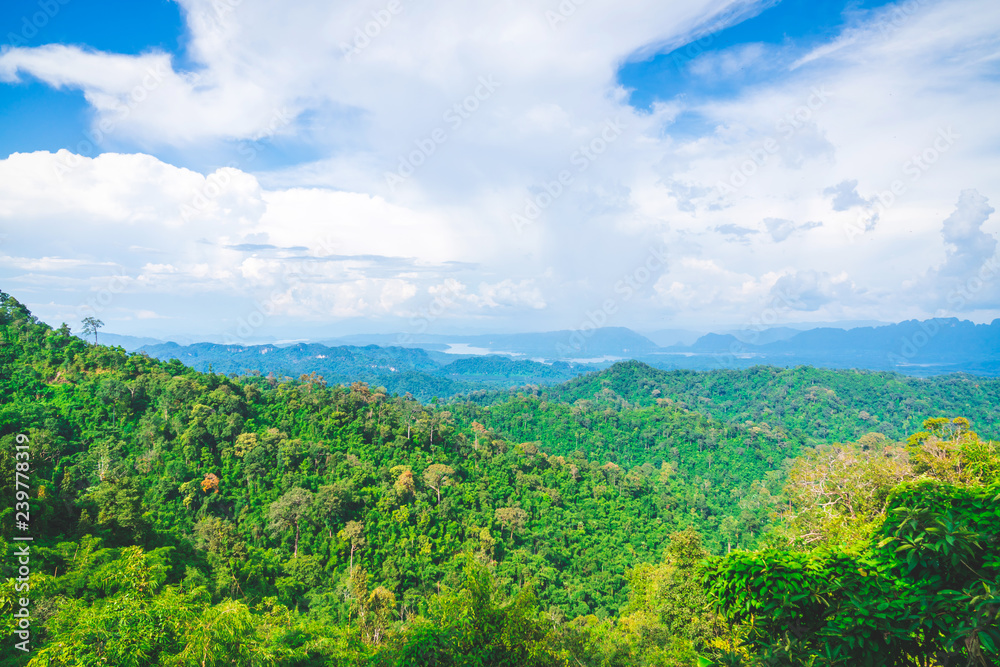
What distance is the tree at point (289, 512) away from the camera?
1006 inches

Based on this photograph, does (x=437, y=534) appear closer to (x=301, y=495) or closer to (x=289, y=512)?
(x=301, y=495)

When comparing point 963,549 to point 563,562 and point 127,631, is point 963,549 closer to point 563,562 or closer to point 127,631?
point 127,631

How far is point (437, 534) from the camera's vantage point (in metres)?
28.4

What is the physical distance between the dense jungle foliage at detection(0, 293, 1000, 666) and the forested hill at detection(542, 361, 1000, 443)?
837 inches

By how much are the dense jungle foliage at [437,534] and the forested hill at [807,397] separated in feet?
69.8

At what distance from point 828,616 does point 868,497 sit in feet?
41.8

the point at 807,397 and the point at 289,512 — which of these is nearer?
the point at 289,512

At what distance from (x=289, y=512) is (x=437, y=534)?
347 inches

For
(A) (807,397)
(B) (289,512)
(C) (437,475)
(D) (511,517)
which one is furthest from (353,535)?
(A) (807,397)

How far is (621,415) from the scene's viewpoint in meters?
70.3

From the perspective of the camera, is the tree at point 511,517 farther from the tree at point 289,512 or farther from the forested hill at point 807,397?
the forested hill at point 807,397

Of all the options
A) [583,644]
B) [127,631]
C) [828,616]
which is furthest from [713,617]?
[127,631]

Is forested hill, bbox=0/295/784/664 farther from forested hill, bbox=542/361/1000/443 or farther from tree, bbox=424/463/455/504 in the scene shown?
forested hill, bbox=542/361/1000/443

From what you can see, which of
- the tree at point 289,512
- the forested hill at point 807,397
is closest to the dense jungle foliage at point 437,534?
the tree at point 289,512
